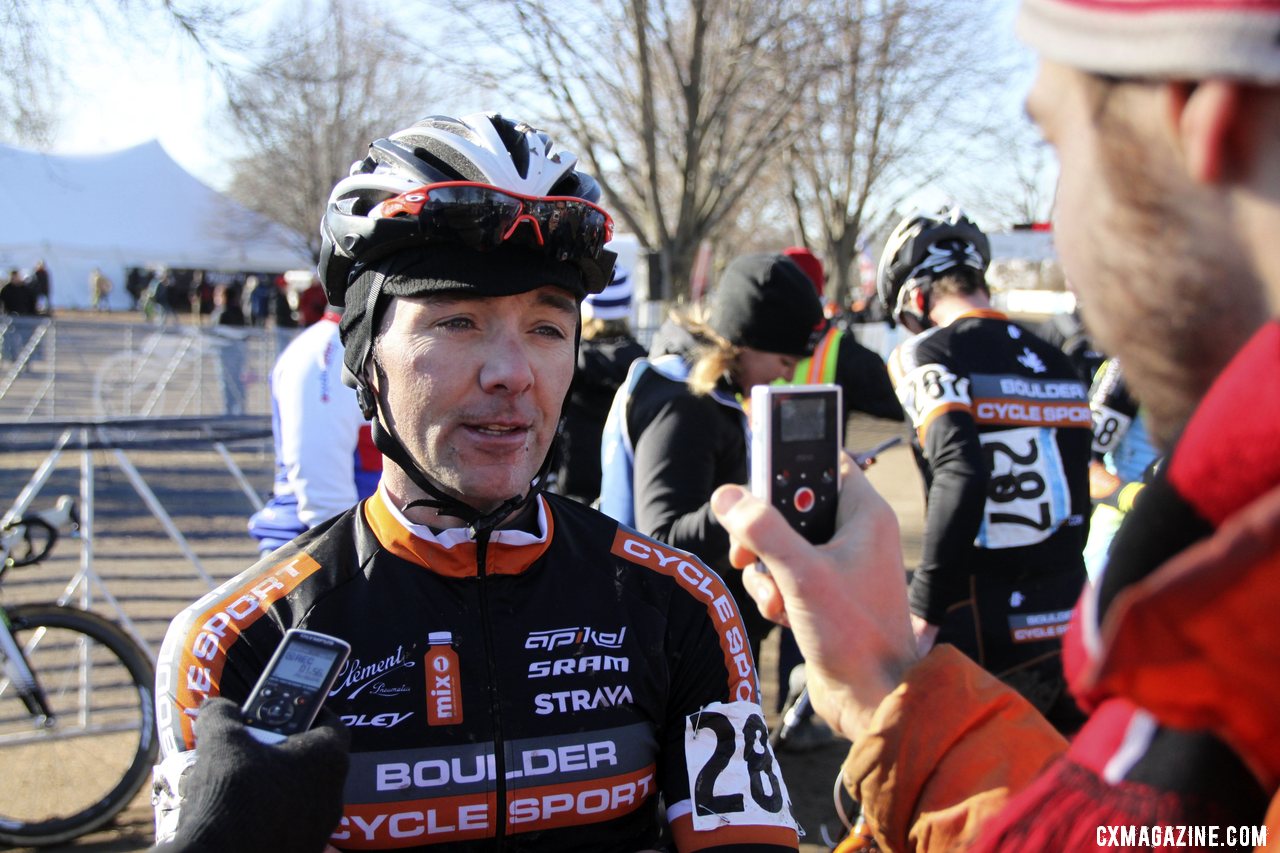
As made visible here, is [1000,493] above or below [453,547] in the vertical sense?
below

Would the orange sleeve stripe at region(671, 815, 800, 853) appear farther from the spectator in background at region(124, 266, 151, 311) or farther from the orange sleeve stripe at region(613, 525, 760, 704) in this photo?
the spectator in background at region(124, 266, 151, 311)

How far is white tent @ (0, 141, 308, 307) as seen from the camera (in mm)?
28875

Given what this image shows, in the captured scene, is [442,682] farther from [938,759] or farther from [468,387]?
[938,759]

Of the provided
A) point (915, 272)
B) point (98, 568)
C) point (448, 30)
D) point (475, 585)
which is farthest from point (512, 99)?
point (475, 585)

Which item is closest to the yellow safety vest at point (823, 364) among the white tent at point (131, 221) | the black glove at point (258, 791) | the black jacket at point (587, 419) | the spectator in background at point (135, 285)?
the black jacket at point (587, 419)

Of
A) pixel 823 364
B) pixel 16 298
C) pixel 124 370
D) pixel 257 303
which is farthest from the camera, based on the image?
pixel 257 303

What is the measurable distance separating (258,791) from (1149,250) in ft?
4.22

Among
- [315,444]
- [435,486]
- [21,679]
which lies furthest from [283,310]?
[435,486]

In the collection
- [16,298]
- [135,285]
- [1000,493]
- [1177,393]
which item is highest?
[1177,393]

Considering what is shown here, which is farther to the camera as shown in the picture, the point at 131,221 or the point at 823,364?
the point at 131,221

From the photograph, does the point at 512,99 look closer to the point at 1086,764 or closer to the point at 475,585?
the point at 475,585

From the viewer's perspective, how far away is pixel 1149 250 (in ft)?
2.75

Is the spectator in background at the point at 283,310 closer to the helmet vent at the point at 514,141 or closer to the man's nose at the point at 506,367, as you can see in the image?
the helmet vent at the point at 514,141

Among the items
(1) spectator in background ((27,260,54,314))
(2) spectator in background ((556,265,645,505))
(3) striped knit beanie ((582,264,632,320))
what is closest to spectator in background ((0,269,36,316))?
(1) spectator in background ((27,260,54,314))
